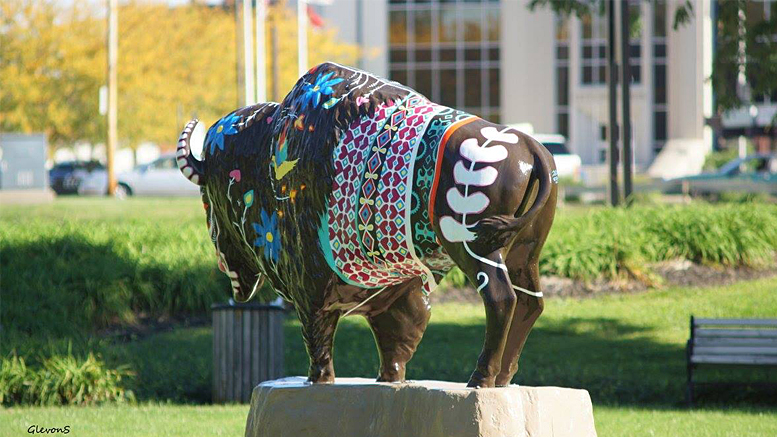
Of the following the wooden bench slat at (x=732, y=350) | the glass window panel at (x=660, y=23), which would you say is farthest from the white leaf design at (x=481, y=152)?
the glass window panel at (x=660, y=23)

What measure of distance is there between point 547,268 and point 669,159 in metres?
29.8

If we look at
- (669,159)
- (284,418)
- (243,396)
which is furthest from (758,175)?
(284,418)

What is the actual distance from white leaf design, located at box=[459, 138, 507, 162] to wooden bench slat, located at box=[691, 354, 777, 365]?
4.85m

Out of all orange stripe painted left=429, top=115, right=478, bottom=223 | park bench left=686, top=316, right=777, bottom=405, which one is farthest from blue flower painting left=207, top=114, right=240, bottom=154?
park bench left=686, top=316, right=777, bottom=405

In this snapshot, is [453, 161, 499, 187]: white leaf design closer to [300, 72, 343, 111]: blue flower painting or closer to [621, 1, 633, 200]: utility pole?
[300, 72, 343, 111]: blue flower painting

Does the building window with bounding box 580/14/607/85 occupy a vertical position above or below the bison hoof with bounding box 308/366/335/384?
above

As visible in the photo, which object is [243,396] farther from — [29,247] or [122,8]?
[122,8]

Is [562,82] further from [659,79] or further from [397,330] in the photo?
[397,330]

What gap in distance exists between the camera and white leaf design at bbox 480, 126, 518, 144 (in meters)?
5.77

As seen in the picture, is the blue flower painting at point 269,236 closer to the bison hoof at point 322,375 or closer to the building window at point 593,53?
the bison hoof at point 322,375

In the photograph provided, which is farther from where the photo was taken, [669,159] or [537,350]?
[669,159]

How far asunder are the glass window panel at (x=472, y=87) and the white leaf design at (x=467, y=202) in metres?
44.4

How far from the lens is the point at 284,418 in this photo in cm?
646

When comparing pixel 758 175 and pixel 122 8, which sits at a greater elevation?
Answer: pixel 122 8
